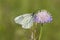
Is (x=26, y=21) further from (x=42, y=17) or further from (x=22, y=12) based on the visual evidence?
(x=22, y=12)

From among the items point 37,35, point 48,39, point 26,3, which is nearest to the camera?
point 37,35

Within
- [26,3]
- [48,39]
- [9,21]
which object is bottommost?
[48,39]

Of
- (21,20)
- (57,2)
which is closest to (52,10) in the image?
(57,2)

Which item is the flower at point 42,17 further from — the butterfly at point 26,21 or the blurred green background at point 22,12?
the blurred green background at point 22,12

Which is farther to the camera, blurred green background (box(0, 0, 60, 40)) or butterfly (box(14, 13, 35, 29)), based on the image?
blurred green background (box(0, 0, 60, 40))

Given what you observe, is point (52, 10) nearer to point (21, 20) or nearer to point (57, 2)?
point (57, 2)

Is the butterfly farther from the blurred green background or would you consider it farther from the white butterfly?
the blurred green background

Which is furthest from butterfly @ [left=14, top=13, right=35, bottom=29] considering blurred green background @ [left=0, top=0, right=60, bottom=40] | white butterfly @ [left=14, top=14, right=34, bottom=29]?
blurred green background @ [left=0, top=0, right=60, bottom=40]

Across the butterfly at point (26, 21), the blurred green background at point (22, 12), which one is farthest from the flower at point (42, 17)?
the blurred green background at point (22, 12)
